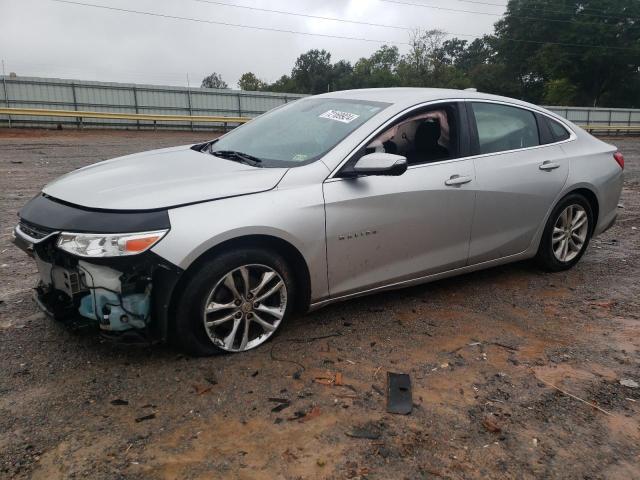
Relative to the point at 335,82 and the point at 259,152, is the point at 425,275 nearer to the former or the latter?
the point at 259,152

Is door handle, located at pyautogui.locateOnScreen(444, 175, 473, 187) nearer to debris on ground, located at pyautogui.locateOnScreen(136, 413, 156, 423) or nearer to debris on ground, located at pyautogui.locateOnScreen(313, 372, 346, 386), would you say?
debris on ground, located at pyautogui.locateOnScreen(313, 372, 346, 386)

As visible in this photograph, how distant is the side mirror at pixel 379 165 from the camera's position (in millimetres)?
3607

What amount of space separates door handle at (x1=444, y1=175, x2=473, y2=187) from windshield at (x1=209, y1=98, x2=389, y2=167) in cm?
72

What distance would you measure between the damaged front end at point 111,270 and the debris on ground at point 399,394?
1.29m

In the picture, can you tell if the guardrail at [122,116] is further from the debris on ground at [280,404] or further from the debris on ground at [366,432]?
the debris on ground at [366,432]

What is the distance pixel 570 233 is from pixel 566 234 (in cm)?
6

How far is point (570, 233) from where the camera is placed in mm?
5230

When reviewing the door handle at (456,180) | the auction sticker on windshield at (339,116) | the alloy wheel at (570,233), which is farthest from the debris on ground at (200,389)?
the alloy wheel at (570,233)

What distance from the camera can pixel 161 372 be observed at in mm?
3230

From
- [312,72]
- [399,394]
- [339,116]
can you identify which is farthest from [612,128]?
[312,72]

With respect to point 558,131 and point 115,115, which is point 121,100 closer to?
point 115,115

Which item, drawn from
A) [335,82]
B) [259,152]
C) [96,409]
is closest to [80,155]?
[259,152]

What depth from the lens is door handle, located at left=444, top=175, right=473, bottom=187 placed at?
416 cm

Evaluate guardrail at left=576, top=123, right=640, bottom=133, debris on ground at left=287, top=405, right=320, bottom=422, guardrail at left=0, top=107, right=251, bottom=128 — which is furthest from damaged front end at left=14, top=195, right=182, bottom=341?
guardrail at left=576, top=123, right=640, bottom=133
